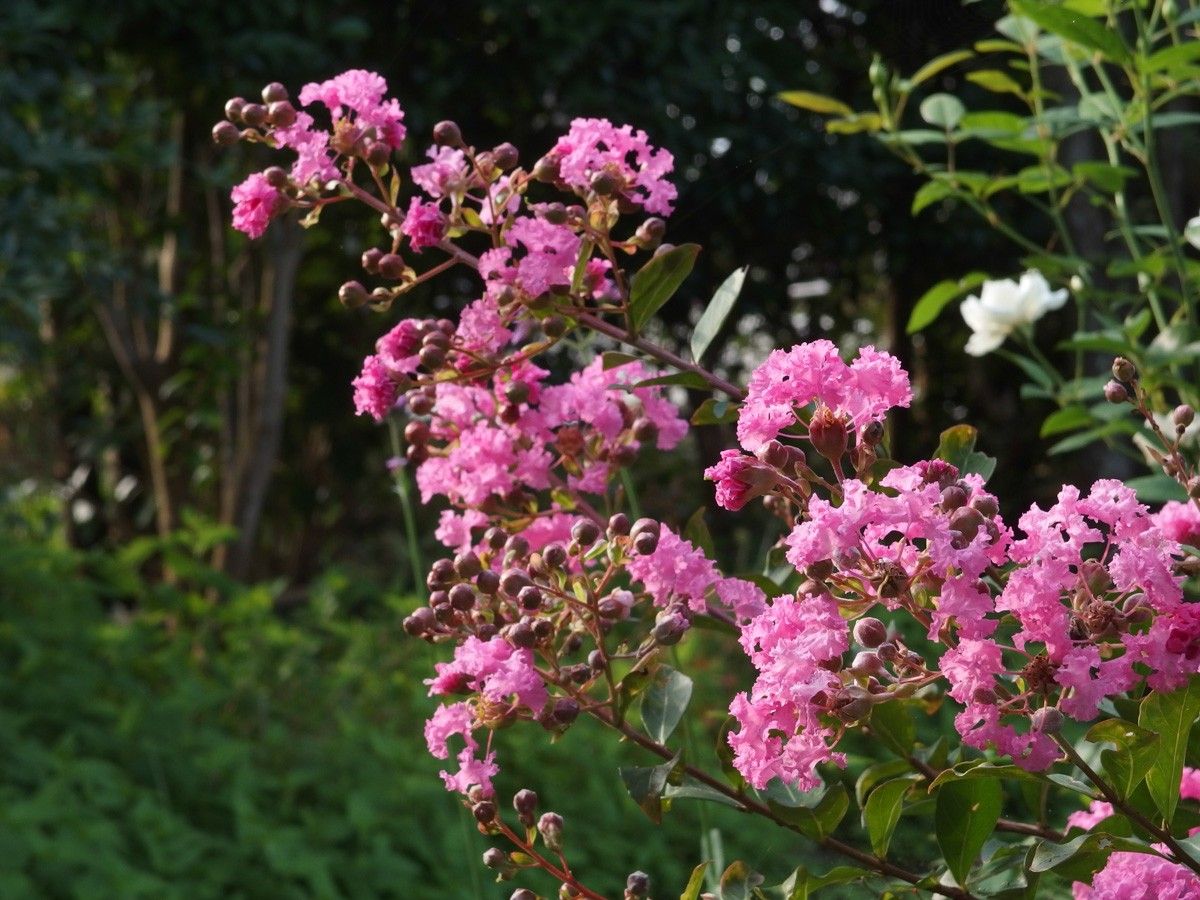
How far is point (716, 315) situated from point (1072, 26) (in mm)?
387

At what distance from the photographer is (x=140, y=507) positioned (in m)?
4.73

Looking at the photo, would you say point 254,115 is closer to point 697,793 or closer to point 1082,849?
point 697,793

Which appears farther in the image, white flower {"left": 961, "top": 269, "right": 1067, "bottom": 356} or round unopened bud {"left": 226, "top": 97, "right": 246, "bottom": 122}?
white flower {"left": 961, "top": 269, "right": 1067, "bottom": 356}

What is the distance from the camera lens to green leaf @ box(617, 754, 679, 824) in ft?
2.14

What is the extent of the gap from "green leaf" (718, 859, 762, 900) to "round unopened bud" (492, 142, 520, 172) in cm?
37

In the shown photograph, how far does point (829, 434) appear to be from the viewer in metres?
0.62

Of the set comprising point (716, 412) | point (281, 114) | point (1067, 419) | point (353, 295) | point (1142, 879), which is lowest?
point (1142, 879)

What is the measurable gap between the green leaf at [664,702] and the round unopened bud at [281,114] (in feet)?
1.15

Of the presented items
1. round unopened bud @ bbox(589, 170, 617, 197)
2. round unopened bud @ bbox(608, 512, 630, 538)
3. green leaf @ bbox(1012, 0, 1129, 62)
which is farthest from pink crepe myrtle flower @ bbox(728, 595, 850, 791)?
green leaf @ bbox(1012, 0, 1129, 62)

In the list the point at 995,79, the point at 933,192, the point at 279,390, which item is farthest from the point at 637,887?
the point at 279,390

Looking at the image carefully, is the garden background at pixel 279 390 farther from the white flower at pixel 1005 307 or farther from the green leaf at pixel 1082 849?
the green leaf at pixel 1082 849

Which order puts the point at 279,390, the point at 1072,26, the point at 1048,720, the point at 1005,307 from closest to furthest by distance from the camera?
the point at 1048,720 < the point at 1072,26 < the point at 1005,307 < the point at 279,390

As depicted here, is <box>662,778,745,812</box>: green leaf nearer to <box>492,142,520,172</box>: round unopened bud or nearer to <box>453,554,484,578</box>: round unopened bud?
<box>453,554,484,578</box>: round unopened bud

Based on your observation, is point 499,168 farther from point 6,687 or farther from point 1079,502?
point 6,687
